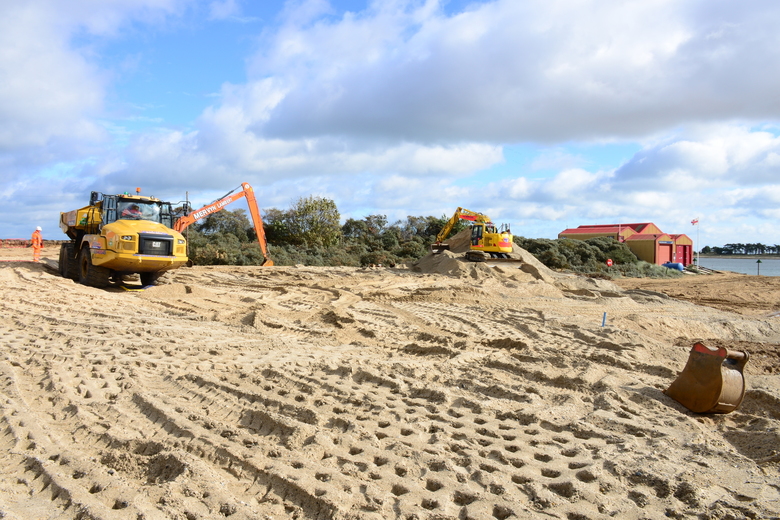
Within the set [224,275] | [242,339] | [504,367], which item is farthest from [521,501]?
[224,275]

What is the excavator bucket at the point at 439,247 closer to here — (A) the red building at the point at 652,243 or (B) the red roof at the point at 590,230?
(A) the red building at the point at 652,243

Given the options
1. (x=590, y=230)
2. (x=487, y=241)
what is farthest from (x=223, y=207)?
(x=590, y=230)

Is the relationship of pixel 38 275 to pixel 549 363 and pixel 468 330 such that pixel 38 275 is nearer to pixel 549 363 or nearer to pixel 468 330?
pixel 468 330

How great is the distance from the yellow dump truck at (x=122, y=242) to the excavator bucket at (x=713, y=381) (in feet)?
37.4

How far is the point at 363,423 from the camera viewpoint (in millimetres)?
4426

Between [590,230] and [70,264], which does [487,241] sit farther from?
[590,230]

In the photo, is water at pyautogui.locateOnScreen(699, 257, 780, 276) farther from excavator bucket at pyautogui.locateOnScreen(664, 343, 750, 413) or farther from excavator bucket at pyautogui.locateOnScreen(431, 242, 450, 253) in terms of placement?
excavator bucket at pyautogui.locateOnScreen(664, 343, 750, 413)

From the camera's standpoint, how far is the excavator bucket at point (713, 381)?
4.90m

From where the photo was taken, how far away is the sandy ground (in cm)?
330

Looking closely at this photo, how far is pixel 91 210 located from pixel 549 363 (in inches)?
513

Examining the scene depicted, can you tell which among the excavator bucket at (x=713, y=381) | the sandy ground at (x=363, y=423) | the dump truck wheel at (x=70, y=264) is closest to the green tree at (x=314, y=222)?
the dump truck wheel at (x=70, y=264)

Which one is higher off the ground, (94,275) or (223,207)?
(223,207)

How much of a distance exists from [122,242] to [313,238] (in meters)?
22.9

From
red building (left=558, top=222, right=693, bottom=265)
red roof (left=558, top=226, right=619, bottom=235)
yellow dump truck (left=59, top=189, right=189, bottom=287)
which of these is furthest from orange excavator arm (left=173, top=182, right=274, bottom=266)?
red roof (left=558, top=226, right=619, bottom=235)
